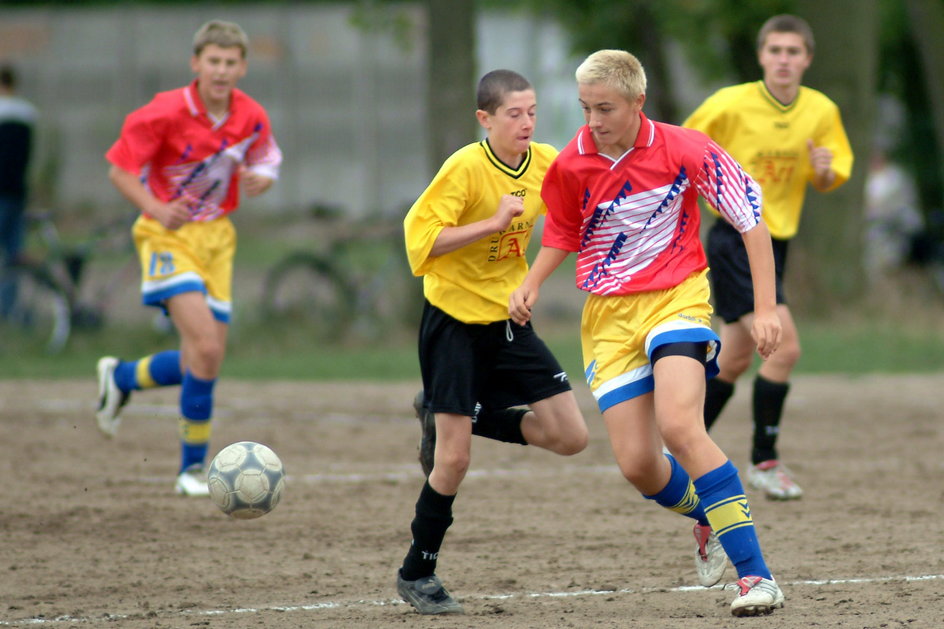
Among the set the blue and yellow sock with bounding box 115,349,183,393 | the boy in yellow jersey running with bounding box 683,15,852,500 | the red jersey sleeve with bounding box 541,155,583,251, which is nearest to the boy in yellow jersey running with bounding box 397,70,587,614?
the red jersey sleeve with bounding box 541,155,583,251

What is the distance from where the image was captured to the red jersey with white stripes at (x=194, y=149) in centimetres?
748

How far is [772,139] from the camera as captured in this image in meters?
7.52

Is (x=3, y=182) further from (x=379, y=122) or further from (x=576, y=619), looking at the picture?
(x=379, y=122)

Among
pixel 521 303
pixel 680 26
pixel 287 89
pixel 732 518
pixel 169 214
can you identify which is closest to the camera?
pixel 732 518

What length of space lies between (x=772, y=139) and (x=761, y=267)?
8.38 ft

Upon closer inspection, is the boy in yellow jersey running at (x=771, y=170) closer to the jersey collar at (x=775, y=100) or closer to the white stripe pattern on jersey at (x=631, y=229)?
the jersey collar at (x=775, y=100)

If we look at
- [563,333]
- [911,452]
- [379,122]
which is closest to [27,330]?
[563,333]

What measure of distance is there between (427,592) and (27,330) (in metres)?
9.38

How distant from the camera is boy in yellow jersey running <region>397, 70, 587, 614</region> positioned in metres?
5.34

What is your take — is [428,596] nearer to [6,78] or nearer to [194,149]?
[194,149]

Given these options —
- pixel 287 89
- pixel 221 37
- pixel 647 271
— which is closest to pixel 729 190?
pixel 647 271

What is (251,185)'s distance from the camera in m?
7.66

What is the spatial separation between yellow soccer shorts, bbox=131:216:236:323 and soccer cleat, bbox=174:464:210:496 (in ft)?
2.78

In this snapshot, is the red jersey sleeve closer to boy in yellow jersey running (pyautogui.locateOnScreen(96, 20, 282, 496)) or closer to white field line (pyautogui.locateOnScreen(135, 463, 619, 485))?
boy in yellow jersey running (pyautogui.locateOnScreen(96, 20, 282, 496))
